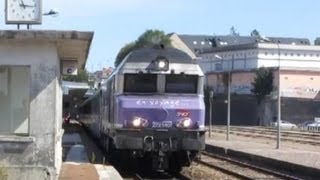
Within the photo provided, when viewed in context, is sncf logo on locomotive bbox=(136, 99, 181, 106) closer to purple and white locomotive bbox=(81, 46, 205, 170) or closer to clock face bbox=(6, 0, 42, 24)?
purple and white locomotive bbox=(81, 46, 205, 170)

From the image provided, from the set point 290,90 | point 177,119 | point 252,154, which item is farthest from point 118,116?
point 290,90

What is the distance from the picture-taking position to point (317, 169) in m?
21.0

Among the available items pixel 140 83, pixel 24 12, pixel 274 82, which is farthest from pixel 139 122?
pixel 274 82

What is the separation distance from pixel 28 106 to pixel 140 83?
6.55 m

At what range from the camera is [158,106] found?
753 inches

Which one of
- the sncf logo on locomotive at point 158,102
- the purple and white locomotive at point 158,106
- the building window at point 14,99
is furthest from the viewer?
the sncf logo on locomotive at point 158,102

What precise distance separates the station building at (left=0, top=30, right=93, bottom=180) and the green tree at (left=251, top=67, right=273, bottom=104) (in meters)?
79.2

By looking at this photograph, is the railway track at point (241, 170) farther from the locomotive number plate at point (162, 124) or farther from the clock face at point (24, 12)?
the clock face at point (24, 12)

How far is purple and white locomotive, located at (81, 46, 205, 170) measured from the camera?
747 inches

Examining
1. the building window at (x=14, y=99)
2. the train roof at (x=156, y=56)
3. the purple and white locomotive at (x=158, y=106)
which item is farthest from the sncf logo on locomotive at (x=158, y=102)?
the building window at (x=14, y=99)

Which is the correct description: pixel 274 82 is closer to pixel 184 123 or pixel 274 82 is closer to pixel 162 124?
pixel 184 123

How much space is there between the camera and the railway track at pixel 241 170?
2095 centimetres

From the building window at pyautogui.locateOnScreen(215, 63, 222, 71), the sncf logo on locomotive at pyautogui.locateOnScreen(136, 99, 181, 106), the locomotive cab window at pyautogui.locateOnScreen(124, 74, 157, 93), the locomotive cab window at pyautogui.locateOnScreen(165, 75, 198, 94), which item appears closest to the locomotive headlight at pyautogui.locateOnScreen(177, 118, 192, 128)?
the sncf logo on locomotive at pyautogui.locateOnScreen(136, 99, 181, 106)

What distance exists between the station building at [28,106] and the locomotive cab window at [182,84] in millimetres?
6510
